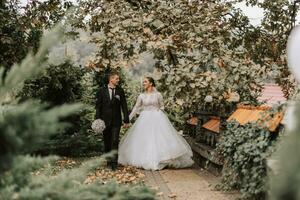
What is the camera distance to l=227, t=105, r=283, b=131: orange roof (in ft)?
20.2

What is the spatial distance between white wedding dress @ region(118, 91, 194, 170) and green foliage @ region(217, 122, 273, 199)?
10.4 ft

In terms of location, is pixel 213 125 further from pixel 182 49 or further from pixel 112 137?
pixel 112 137

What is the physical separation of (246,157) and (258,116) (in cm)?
110

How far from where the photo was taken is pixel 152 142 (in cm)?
1087

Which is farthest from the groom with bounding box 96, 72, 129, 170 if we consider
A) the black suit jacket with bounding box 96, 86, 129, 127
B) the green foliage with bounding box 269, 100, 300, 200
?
the green foliage with bounding box 269, 100, 300, 200

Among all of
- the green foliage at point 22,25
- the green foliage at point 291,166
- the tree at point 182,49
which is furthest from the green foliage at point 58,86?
the green foliage at point 291,166

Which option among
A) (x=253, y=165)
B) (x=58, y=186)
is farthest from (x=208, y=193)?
(x=58, y=186)

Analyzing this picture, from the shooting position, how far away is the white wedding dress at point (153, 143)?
1063cm

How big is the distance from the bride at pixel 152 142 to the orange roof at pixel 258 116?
2642 millimetres

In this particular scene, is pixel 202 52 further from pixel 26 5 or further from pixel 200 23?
pixel 26 5

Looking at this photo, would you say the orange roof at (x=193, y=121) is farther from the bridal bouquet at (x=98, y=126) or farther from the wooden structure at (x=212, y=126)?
the bridal bouquet at (x=98, y=126)

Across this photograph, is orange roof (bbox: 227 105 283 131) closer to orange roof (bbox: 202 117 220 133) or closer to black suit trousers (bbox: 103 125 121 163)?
orange roof (bbox: 202 117 220 133)

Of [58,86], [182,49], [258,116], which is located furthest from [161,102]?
[258,116]

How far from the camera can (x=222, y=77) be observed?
9781 millimetres
